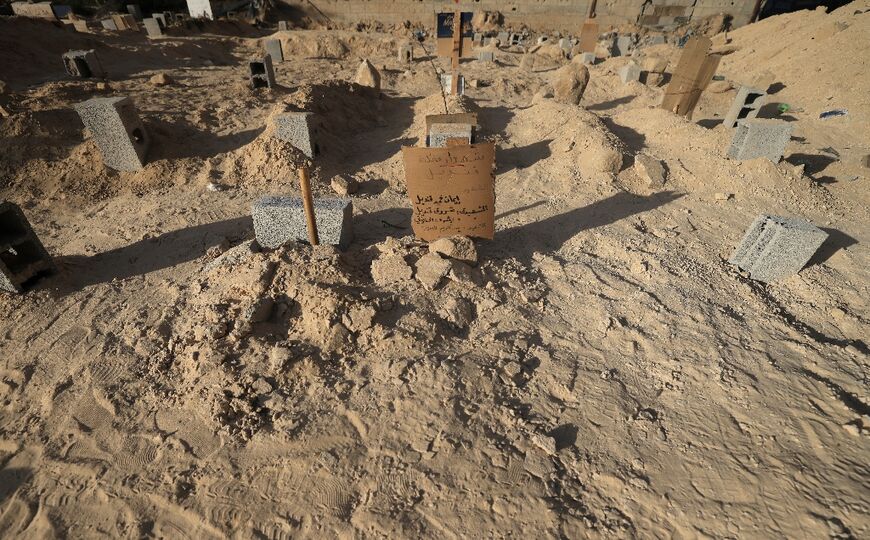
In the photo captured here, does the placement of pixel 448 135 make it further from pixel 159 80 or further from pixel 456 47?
pixel 159 80

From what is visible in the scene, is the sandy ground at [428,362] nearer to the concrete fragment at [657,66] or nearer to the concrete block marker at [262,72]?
the concrete block marker at [262,72]

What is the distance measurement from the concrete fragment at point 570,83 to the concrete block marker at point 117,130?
9124 mm

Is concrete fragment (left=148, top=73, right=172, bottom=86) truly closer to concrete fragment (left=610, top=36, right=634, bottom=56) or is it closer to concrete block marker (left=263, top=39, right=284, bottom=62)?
concrete block marker (left=263, top=39, right=284, bottom=62)

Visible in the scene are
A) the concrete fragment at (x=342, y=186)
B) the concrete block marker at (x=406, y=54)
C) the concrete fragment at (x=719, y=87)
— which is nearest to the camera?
the concrete fragment at (x=342, y=186)

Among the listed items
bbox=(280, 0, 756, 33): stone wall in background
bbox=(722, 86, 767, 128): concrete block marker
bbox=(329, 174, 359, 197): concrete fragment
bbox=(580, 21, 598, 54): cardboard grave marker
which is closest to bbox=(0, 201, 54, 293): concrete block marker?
bbox=(329, 174, 359, 197): concrete fragment

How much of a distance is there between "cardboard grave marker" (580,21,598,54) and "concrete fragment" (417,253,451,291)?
46.0 ft

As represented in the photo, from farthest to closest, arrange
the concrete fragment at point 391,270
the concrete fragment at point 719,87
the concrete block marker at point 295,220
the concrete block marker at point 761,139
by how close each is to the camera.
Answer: the concrete fragment at point 719,87 < the concrete block marker at point 761,139 < the concrete block marker at point 295,220 < the concrete fragment at point 391,270

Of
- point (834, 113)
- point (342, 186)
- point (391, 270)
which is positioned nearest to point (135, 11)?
point (342, 186)

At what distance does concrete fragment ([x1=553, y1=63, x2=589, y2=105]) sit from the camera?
10148 millimetres

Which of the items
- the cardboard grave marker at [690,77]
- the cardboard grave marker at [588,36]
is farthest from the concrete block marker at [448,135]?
the cardboard grave marker at [588,36]

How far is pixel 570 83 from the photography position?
10.2m

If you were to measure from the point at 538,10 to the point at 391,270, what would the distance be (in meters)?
22.0

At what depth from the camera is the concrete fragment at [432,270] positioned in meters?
4.05

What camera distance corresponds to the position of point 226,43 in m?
15.8
